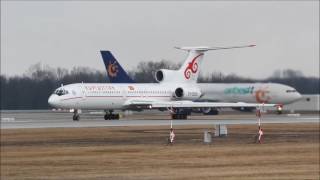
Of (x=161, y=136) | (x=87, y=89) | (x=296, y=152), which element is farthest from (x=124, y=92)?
(x=296, y=152)

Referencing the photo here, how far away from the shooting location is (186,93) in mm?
86188

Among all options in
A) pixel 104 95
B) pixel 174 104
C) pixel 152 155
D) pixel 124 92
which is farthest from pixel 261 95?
pixel 152 155

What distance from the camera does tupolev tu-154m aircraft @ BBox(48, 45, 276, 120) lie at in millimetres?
73938

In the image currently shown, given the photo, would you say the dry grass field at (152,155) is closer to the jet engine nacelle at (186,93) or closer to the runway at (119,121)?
the runway at (119,121)

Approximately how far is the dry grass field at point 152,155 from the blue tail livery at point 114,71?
122 feet

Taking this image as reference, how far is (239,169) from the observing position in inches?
1227

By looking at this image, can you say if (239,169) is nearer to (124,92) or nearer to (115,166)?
(115,166)

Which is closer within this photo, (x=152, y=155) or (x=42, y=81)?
(x=152, y=155)

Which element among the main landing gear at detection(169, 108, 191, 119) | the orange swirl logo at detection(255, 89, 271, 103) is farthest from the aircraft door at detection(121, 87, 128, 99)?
the orange swirl logo at detection(255, 89, 271, 103)

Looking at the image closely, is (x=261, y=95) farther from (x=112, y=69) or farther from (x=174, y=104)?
(x=174, y=104)

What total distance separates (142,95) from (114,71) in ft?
35.0

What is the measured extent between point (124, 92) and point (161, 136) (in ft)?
104

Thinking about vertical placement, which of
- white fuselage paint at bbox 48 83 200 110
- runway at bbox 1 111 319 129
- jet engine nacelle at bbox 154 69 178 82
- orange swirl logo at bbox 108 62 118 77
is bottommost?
runway at bbox 1 111 319 129

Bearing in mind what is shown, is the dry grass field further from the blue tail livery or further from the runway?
the blue tail livery
